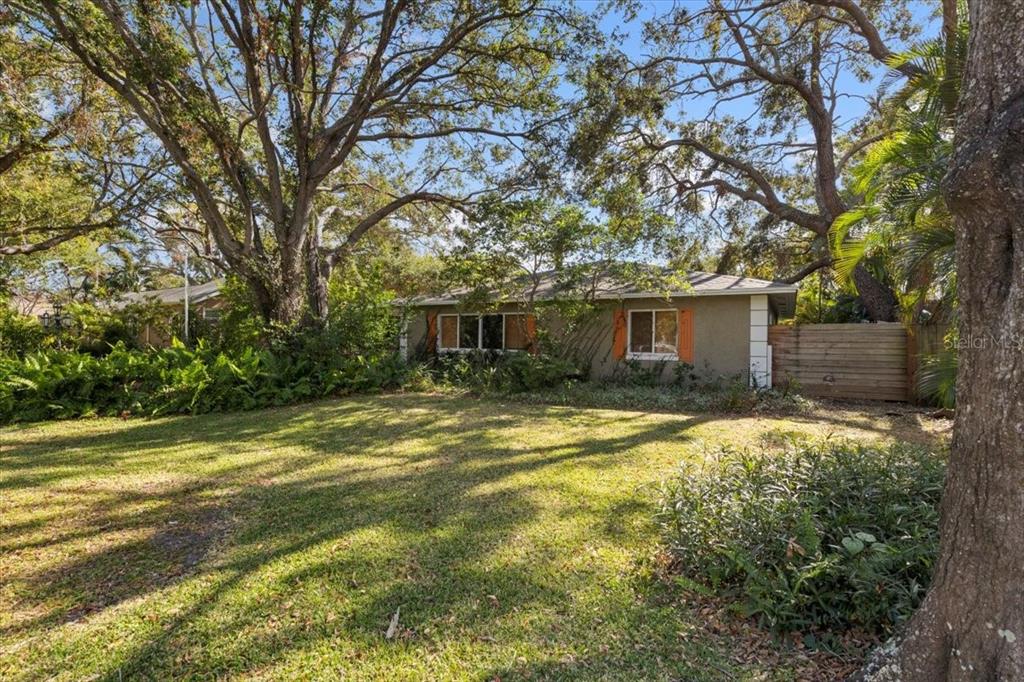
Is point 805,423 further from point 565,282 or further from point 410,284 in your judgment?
point 410,284

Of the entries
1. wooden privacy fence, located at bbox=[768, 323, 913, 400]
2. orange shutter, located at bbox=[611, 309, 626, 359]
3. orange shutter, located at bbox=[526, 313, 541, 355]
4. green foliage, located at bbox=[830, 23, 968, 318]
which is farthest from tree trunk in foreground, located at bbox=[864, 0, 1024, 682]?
orange shutter, located at bbox=[611, 309, 626, 359]

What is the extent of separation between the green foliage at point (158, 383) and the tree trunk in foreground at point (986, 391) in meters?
9.65

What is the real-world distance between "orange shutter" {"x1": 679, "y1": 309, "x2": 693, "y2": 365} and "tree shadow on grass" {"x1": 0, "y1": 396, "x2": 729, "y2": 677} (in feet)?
16.8

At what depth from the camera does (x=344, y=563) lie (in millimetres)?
3139

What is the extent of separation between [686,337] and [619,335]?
164 cm

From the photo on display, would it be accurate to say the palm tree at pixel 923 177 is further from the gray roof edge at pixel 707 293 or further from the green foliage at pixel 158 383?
the green foliage at pixel 158 383

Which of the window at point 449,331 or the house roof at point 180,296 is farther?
the house roof at point 180,296

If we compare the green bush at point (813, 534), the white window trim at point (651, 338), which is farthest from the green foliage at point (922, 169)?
the white window trim at point (651, 338)

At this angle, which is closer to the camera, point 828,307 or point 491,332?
point 828,307

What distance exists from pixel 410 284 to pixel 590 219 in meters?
6.44

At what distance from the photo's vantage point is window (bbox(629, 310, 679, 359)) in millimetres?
11703

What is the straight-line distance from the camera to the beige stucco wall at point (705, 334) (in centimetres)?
1084

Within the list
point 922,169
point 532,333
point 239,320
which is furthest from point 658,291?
point 239,320

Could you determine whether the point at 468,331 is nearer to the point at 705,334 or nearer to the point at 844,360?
the point at 705,334
